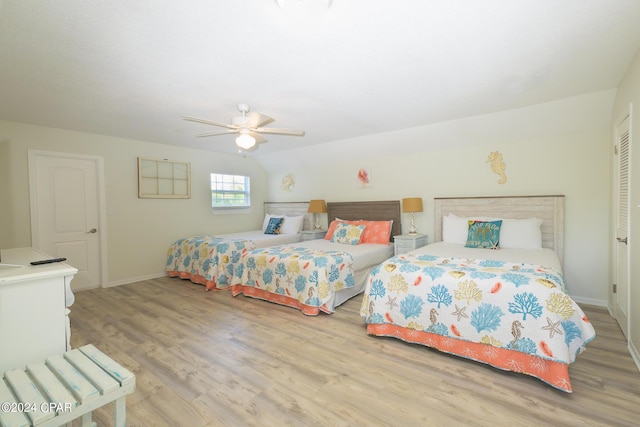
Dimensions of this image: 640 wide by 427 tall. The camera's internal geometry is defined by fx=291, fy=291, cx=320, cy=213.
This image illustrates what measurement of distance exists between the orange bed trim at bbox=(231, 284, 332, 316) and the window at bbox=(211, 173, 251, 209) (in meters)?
2.33

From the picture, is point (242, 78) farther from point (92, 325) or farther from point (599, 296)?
point (599, 296)

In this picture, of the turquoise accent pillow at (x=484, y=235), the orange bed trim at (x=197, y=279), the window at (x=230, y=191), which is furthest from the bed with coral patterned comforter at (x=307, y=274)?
the window at (x=230, y=191)

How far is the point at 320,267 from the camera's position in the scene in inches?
127

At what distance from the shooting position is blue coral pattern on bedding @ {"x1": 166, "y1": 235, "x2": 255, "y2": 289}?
164 inches

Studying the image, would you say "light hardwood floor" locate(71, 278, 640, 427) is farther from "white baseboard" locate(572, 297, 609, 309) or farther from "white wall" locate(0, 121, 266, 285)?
"white wall" locate(0, 121, 266, 285)

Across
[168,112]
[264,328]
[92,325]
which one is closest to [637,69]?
[264,328]

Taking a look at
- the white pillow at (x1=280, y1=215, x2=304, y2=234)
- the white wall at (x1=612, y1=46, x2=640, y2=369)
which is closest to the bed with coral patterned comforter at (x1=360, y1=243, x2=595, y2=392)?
the white wall at (x1=612, y1=46, x2=640, y2=369)

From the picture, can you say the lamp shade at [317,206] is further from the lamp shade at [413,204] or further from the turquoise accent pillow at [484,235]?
the turquoise accent pillow at [484,235]

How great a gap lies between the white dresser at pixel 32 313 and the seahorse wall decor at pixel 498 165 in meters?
4.49

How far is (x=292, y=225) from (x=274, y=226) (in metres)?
0.35

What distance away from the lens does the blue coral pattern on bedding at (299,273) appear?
3207 millimetres

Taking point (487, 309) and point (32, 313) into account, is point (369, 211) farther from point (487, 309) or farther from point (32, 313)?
point (32, 313)

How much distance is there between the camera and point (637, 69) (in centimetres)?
213

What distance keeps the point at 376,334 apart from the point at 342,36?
2.40m
